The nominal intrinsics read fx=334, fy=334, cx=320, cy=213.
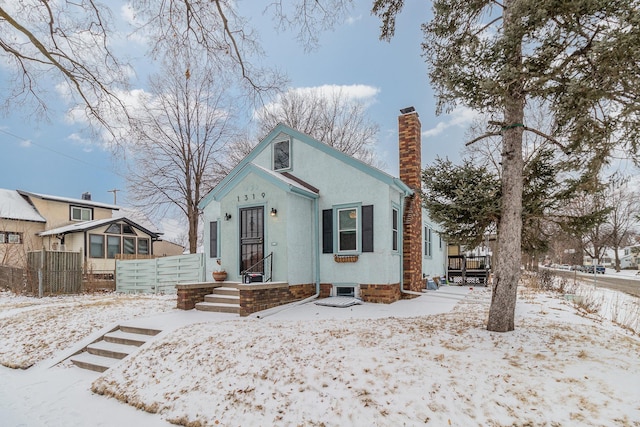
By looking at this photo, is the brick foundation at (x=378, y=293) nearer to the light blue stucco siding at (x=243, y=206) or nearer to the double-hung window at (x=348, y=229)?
the double-hung window at (x=348, y=229)

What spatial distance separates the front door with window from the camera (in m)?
9.71

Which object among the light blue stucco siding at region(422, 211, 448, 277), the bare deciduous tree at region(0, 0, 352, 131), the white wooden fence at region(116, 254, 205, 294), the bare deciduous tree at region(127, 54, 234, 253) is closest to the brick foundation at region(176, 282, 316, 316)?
the bare deciduous tree at region(0, 0, 352, 131)

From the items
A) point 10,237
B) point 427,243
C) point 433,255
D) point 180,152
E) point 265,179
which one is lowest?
point 433,255

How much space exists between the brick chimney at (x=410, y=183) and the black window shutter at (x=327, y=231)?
245 cm

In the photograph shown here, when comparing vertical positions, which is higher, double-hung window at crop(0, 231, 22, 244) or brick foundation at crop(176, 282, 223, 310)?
double-hung window at crop(0, 231, 22, 244)

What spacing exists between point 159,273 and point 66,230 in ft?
29.1

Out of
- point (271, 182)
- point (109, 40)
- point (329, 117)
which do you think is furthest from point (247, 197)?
point (329, 117)

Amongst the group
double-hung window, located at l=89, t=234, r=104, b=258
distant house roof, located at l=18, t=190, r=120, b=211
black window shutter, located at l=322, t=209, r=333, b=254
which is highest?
distant house roof, located at l=18, t=190, r=120, b=211

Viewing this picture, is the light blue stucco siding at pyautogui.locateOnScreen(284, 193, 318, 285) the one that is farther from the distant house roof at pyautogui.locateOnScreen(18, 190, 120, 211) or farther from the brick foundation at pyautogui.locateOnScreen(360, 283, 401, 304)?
the distant house roof at pyautogui.locateOnScreen(18, 190, 120, 211)

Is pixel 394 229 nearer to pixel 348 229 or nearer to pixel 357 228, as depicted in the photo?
pixel 357 228

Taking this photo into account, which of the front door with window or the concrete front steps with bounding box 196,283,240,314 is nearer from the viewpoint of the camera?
the concrete front steps with bounding box 196,283,240,314

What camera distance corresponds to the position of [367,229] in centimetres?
957

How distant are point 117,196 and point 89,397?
32.3m

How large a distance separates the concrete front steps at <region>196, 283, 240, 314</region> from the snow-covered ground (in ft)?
3.38
